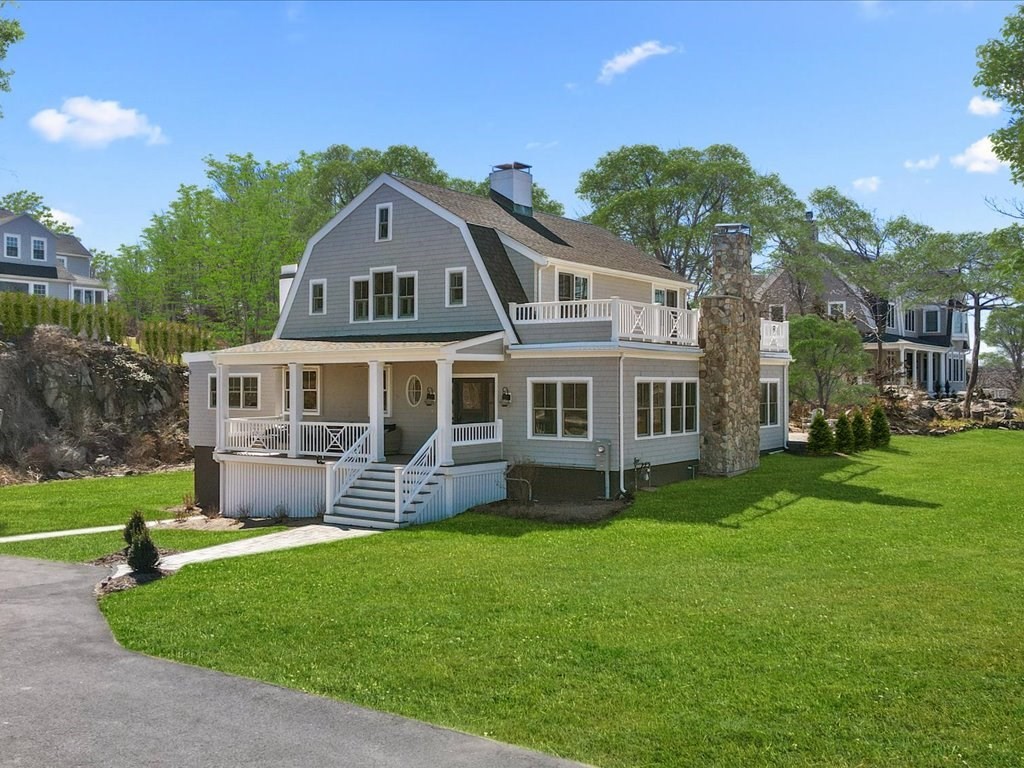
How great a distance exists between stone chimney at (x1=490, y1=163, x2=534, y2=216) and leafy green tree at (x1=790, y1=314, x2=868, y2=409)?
13.1 m

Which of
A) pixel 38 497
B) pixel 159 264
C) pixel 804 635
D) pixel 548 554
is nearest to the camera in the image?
pixel 804 635

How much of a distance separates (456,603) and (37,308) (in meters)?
32.3

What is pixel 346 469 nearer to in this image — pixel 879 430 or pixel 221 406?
pixel 221 406

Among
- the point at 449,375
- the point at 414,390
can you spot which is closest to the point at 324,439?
the point at 414,390

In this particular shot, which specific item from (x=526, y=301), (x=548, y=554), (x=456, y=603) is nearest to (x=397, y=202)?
(x=526, y=301)

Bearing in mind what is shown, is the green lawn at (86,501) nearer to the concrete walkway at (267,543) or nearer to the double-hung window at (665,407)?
the concrete walkway at (267,543)

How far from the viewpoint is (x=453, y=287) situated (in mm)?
22875

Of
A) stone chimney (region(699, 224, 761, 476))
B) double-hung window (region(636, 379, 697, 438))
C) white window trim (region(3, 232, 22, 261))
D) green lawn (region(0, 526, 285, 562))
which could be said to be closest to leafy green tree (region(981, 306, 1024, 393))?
stone chimney (region(699, 224, 761, 476))

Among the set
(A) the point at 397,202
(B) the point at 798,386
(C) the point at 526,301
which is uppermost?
(A) the point at 397,202

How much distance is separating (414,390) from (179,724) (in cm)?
1619

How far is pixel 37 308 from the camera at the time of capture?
1427 inches

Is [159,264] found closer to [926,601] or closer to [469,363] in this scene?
[469,363]

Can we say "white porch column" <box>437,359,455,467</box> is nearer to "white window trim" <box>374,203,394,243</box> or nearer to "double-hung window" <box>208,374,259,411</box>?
"white window trim" <box>374,203,394,243</box>

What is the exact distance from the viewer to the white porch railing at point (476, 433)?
20.2 metres
